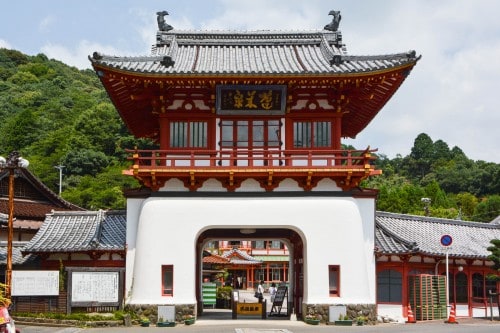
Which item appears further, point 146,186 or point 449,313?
point 449,313

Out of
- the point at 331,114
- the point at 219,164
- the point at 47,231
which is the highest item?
the point at 331,114

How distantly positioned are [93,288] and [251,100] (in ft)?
30.5

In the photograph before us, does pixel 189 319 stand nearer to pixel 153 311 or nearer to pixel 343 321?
pixel 153 311

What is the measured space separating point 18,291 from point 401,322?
14.9 metres

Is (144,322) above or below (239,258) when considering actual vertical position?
below

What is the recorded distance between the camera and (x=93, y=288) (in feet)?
82.3

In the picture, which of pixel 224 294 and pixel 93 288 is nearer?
pixel 93 288

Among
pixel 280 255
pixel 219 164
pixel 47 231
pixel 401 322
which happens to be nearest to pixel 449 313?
pixel 401 322

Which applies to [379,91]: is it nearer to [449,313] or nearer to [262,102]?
[262,102]

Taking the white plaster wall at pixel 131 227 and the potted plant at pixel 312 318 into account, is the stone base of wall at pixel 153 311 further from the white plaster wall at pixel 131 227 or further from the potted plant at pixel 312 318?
the potted plant at pixel 312 318

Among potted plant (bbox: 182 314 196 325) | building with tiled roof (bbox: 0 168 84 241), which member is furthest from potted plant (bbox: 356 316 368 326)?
building with tiled roof (bbox: 0 168 84 241)

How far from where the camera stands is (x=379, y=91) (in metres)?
26.6

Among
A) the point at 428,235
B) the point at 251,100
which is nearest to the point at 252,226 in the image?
the point at 251,100

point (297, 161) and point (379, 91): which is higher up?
point (379, 91)
